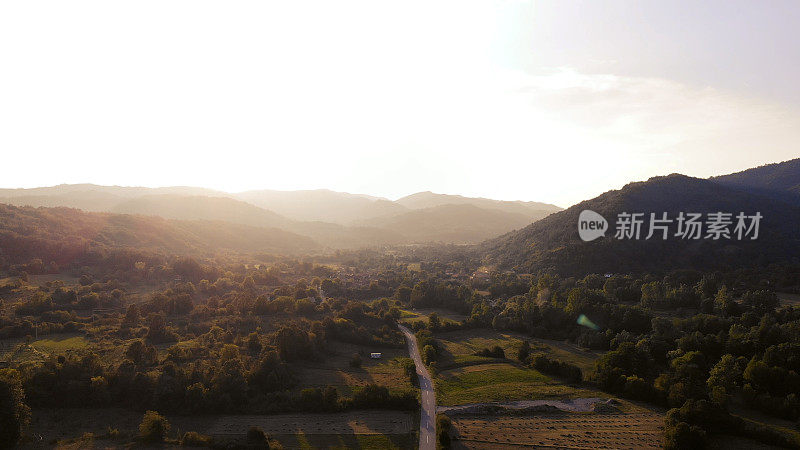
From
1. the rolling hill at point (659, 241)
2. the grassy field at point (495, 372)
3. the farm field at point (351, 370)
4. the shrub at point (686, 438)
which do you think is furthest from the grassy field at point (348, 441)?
the rolling hill at point (659, 241)

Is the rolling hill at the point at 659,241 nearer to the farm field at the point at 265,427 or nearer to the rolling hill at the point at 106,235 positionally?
the farm field at the point at 265,427

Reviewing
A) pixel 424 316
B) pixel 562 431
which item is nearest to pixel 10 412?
pixel 562 431

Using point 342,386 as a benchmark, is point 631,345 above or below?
above

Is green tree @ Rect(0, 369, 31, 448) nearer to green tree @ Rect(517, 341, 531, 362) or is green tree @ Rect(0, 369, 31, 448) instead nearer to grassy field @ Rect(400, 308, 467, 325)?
green tree @ Rect(517, 341, 531, 362)

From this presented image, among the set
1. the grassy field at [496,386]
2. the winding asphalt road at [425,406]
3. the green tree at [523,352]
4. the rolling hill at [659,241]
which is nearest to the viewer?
the winding asphalt road at [425,406]

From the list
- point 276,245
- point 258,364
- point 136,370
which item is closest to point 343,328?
point 258,364

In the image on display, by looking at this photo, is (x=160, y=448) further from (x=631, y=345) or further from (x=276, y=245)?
(x=276, y=245)

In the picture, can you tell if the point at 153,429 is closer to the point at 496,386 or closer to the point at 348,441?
the point at 348,441
